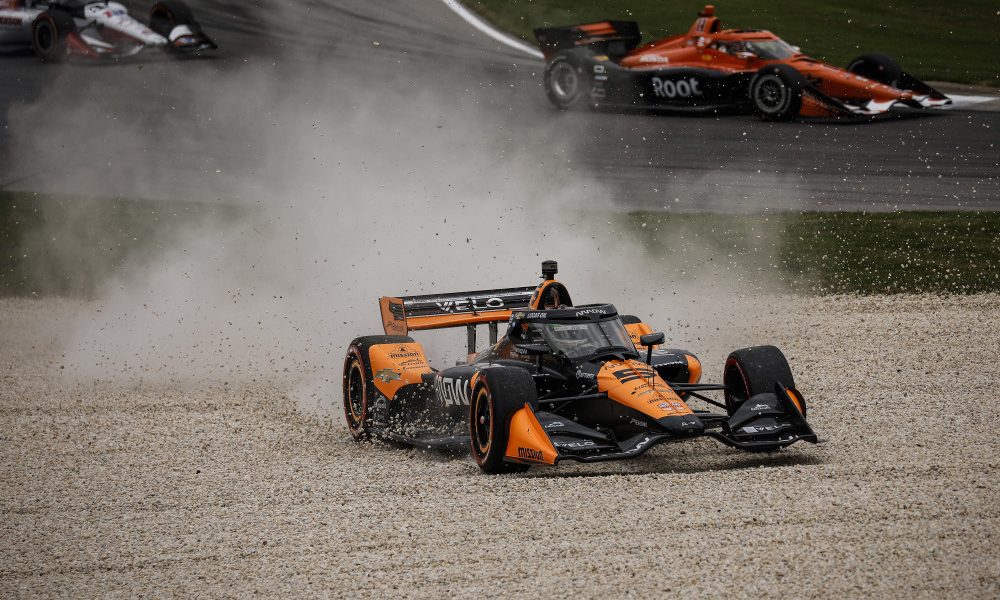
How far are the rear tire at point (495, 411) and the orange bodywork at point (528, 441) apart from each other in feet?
0.16

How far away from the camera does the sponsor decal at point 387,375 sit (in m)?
10.7

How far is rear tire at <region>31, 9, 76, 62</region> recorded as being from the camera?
28438 mm

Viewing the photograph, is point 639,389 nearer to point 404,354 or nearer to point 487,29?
point 404,354

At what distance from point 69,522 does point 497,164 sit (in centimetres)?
1214

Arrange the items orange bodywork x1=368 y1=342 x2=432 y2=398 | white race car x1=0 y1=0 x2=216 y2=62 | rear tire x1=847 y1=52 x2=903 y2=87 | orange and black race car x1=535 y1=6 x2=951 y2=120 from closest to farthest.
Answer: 1. orange bodywork x1=368 y1=342 x2=432 y2=398
2. orange and black race car x1=535 y1=6 x2=951 y2=120
3. rear tire x1=847 y1=52 x2=903 y2=87
4. white race car x1=0 y1=0 x2=216 y2=62

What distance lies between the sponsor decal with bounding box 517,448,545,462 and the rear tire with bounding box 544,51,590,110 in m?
17.0

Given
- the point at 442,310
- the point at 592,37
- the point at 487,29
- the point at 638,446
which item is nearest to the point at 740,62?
the point at 592,37

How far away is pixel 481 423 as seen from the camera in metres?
9.29

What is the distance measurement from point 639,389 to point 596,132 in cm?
1484

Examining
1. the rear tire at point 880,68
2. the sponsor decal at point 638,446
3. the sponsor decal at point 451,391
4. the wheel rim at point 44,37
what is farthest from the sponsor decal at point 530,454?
the wheel rim at point 44,37

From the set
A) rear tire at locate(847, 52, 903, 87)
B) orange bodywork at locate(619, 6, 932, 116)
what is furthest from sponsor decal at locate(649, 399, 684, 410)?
rear tire at locate(847, 52, 903, 87)

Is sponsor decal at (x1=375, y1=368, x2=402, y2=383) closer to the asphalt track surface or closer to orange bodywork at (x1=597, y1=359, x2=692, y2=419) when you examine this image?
orange bodywork at (x1=597, y1=359, x2=692, y2=419)

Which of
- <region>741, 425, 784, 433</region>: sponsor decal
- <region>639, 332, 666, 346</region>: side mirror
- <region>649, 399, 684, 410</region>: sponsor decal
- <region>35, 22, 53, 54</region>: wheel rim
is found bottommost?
<region>741, 425, 784, 433</region>: sponsor decal

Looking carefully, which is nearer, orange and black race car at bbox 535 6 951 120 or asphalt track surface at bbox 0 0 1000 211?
asphalt track surface at bbox 0 0 1000 211
